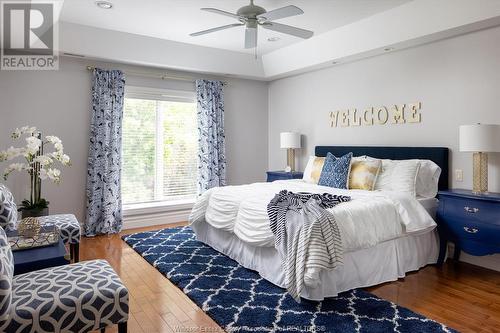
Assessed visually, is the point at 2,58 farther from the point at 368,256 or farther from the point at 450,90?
the point at 450,90

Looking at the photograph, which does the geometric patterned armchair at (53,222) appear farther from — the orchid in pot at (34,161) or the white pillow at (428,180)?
the white pillow at (428,180)

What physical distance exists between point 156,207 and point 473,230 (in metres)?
4.29

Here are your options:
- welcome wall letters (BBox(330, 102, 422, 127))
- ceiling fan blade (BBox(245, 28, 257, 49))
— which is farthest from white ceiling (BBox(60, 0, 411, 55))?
welcome wall letters (BBox(330, 102, 422, 127))

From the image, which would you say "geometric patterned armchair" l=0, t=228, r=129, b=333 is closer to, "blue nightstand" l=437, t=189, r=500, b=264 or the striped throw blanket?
the striped throw blanket

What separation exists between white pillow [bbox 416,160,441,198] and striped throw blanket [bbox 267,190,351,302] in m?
1.56

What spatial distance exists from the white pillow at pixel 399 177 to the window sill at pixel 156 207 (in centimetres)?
320

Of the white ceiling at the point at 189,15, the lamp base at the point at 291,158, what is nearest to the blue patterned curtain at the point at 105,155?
the white ceiling at the point at 189,15

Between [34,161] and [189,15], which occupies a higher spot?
[189,15]

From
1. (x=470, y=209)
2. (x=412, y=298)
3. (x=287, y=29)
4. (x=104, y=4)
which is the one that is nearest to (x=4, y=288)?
(x=412, y=298)

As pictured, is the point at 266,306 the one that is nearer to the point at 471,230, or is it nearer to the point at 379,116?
the point at 471,230

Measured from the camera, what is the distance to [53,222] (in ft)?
10.8

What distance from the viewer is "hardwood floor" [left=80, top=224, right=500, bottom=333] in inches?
98.8

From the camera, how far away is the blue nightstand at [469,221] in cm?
316

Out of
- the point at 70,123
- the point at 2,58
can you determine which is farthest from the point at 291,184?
the point at 2,58
